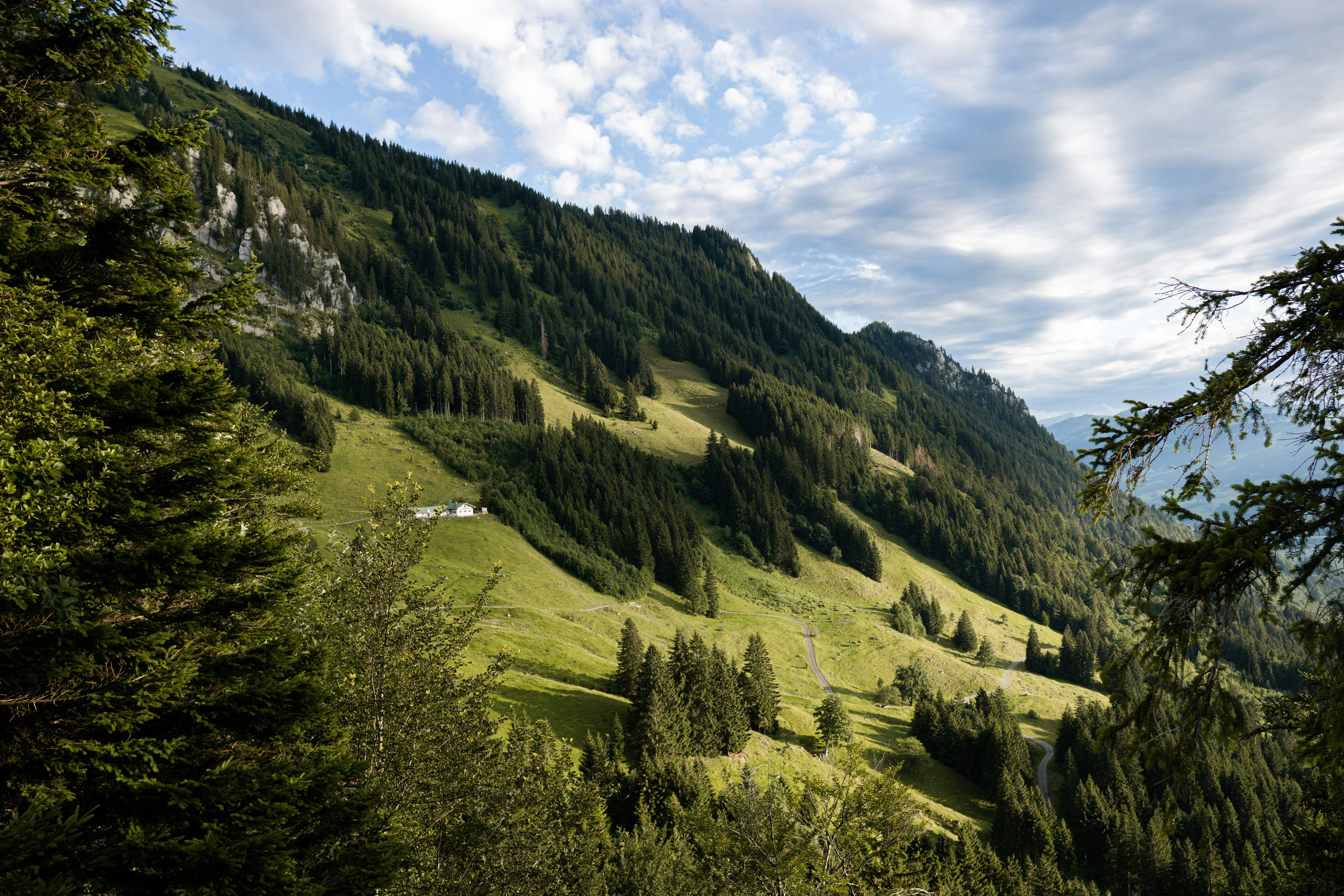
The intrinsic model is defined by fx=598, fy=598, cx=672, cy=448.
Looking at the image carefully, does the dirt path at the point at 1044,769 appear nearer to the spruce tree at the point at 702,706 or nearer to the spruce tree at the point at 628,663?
the spruce tree at the point at 702,706

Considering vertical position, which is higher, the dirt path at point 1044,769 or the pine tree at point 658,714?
the pine tree at point 658,714

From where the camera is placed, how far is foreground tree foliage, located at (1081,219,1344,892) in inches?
236

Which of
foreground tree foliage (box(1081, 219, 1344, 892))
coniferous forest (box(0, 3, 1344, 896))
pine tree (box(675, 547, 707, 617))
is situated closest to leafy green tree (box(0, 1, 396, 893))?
coniferous forest (box(0, 3, 1344, 896))

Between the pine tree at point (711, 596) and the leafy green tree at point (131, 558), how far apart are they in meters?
81.0

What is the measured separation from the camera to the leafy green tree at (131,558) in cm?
786

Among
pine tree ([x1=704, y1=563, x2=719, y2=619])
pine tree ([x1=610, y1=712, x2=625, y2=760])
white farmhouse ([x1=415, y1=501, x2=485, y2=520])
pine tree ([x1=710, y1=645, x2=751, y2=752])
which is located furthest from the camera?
pine tree ([x1=704, y1=563, x2=719, y2=619])

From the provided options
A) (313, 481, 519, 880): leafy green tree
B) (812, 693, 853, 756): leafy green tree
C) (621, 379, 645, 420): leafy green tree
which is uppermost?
(621, 379, 645, 420): leafy green tree

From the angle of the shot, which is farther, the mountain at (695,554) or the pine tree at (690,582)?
the pine tree at (690,582)

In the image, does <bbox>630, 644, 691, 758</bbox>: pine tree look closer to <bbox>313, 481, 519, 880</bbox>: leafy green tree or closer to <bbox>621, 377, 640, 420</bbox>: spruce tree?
<bbox>313, 481, 519, 880</bbox>: leafy green tree

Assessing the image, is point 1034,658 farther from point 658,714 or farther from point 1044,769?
point 658,714

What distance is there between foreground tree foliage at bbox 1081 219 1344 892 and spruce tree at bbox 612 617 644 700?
4577 cm

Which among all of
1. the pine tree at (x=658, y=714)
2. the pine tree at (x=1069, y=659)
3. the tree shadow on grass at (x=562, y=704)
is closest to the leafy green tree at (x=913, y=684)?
the pine tree at (x=1069, y=659)

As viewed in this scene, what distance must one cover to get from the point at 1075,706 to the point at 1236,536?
9926 cm

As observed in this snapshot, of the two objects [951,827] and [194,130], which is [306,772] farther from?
[951,827]
